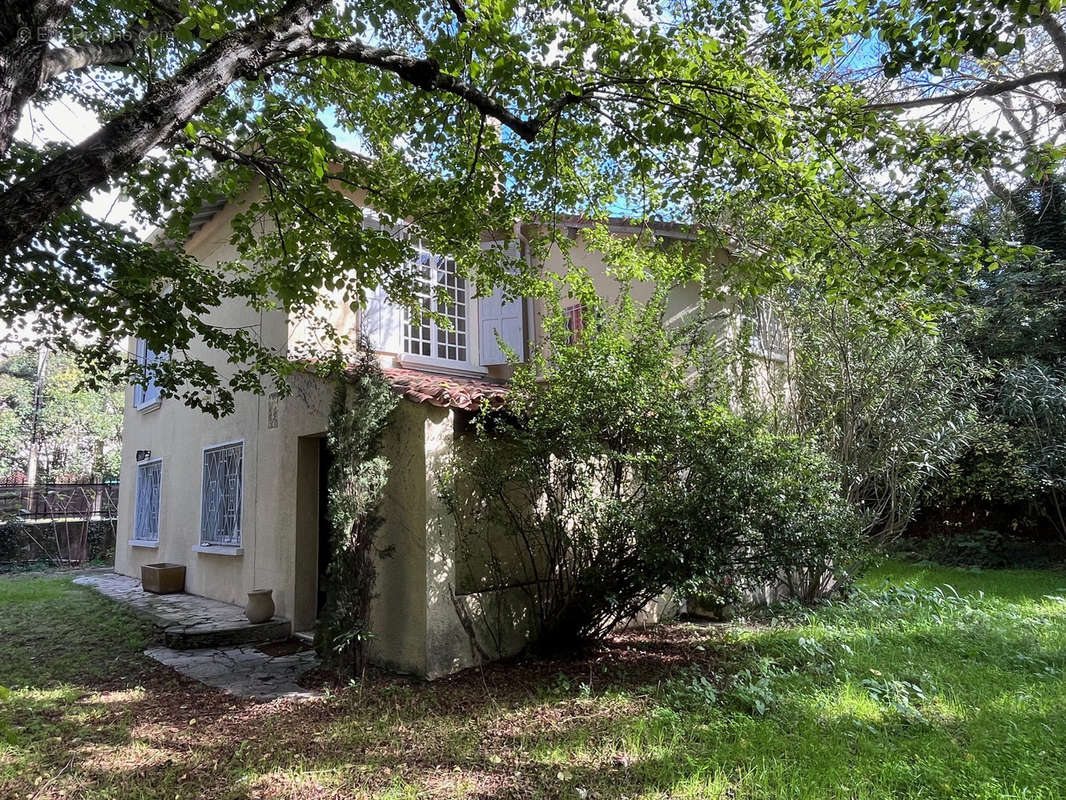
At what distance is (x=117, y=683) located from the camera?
20.3ft

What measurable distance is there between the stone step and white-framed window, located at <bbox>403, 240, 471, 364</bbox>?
3.89 meters

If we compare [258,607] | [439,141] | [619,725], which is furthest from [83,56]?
[258,607]

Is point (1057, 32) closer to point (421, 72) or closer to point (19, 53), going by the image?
point (421, 72)

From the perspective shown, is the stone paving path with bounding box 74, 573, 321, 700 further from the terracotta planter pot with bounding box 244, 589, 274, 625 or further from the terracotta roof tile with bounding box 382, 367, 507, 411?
the terracotta roof tile with bounding box 382, 367, 507, 411

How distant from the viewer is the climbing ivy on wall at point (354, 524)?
5828mm

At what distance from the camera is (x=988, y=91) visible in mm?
6043

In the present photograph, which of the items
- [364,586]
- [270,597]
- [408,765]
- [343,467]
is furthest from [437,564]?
[270,597]

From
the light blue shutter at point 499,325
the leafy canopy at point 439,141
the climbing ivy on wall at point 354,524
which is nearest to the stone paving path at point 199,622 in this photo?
the climbing ivy on wall at point 354,524

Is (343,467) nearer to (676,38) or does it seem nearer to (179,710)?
(179,710)

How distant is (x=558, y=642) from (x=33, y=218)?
5423 millimetres

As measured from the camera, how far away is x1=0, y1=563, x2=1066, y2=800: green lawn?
3.82 m

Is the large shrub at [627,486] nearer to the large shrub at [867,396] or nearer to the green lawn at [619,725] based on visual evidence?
the green lawn at [619,725]

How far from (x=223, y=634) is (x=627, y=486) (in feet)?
16.4

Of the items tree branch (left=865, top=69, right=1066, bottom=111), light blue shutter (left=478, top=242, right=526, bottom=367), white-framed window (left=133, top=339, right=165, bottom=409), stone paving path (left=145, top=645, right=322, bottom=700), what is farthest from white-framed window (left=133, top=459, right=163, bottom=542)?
tree branch (left=865, top=69, right=1066, bottom=111)
